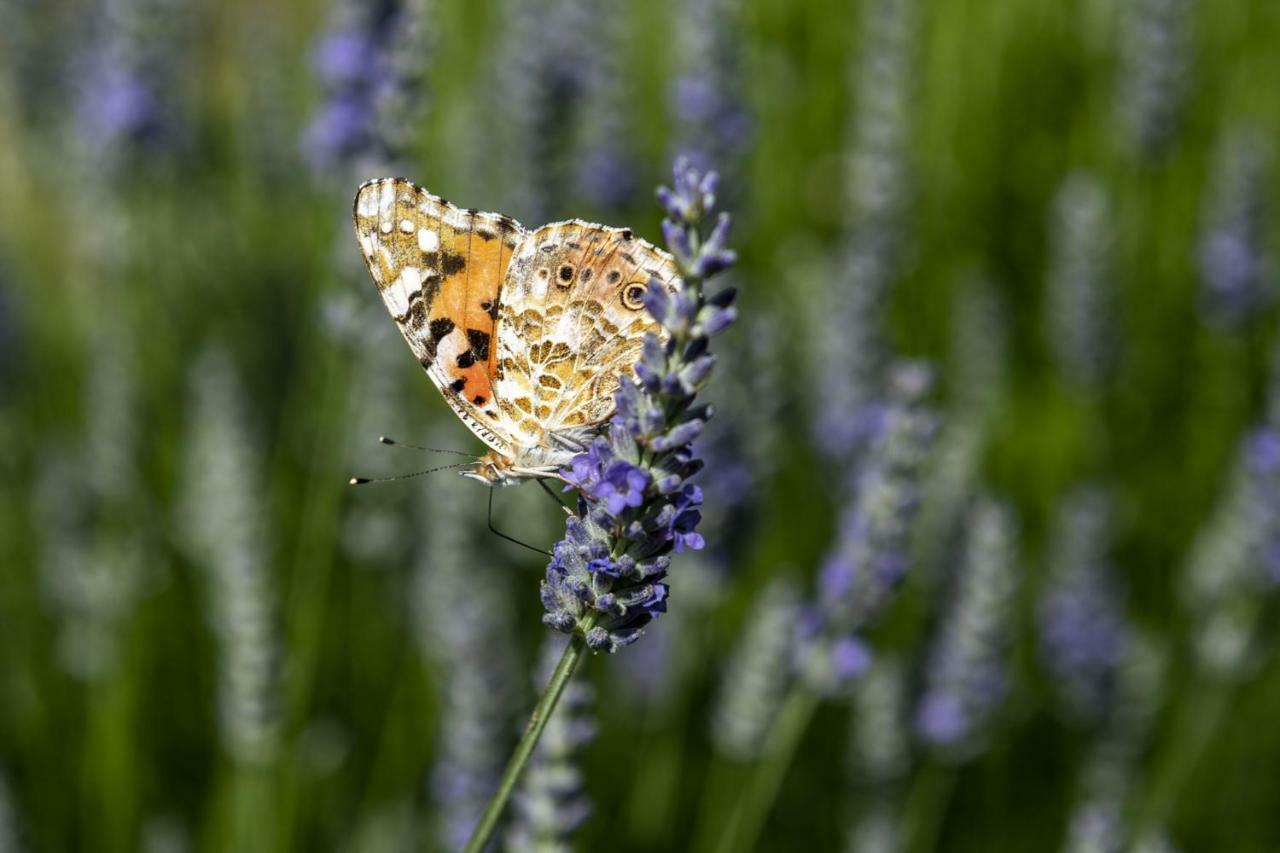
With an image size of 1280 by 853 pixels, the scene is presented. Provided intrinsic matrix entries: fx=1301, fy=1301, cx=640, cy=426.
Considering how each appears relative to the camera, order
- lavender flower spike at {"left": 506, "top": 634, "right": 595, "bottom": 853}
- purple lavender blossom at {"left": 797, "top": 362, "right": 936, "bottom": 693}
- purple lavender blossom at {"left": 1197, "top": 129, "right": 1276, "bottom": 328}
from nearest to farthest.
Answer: lavender flower spike at {"left": 506, "top": 634, "right": 595, "bottom": 853}
purple lavender blossom at {"left": 797, "top": 362, "right": 936, "bottom": 693}
purple lavender blossom at {"left": 1197, "top": 129, "right": 1276, "bottom": 328}

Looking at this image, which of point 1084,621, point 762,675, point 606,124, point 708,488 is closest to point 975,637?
point 762,675

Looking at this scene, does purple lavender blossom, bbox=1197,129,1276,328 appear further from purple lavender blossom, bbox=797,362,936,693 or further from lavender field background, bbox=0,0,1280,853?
purple lavender blossom, bbox=797,362,936,693

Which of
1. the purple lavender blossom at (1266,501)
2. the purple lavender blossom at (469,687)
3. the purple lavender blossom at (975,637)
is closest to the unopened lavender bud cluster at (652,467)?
the purple lavender blossom at (469,687)

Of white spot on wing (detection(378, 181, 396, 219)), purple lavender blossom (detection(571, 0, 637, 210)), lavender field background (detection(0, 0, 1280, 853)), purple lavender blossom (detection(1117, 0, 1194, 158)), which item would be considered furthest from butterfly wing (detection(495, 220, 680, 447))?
purple lavender blossom (detection(1117, 0, 1194, 158))

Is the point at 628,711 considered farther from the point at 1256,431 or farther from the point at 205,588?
the point at 1256,431

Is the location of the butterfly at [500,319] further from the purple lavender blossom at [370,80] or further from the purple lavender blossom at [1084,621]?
the purple lavender blossom at [1084,621]

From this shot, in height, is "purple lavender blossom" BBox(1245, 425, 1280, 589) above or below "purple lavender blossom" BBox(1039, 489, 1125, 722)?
above
